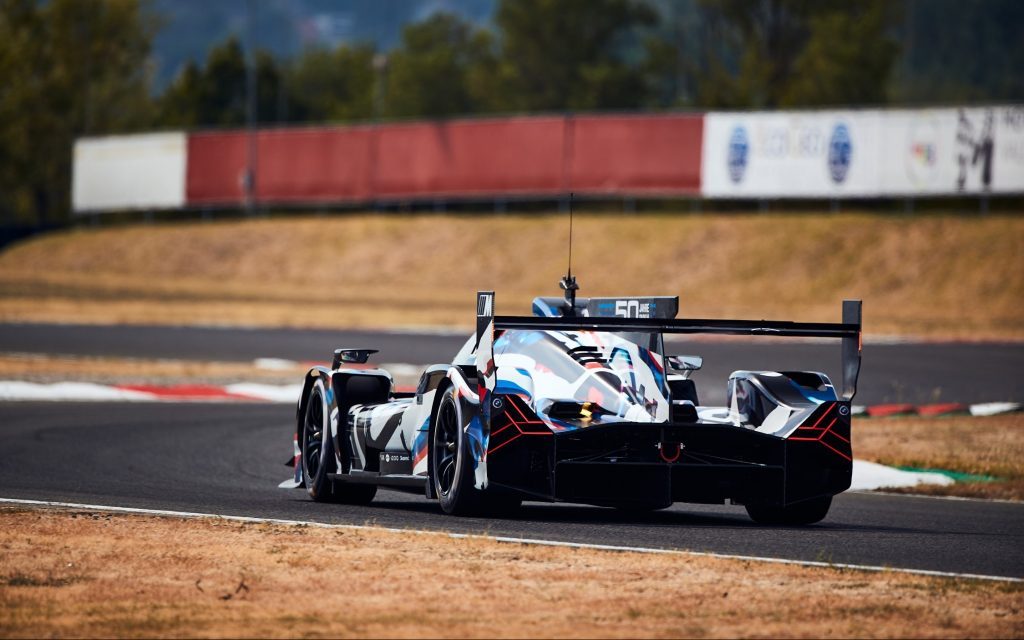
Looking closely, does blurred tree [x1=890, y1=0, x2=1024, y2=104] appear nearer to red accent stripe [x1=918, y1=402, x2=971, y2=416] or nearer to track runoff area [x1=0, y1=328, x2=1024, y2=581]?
red accent stripe [x1=918, y1=402, x2=971, y2=416]

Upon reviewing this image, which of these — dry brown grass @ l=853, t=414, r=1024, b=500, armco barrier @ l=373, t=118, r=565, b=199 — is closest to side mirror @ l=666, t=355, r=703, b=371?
dry brown grass @ l=853, t=414, r=1024, b=500

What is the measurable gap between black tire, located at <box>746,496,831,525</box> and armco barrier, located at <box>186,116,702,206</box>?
120 ft

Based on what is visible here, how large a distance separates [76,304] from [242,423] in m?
27.3

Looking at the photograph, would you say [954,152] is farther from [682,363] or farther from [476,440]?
[476,440]

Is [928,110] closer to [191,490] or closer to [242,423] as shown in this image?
[242,423]

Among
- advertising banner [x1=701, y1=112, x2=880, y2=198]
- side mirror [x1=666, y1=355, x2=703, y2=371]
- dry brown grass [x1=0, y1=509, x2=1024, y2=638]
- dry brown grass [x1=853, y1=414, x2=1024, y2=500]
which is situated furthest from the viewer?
advertising banner [x1=701, y1=112, x2=880, y2=198]

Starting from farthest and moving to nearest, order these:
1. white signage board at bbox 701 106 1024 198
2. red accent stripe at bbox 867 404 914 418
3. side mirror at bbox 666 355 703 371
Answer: white signage board at bbox 701 106 1024 198, red accent stripe at bbox 867 404 914 418, side mirror at bbox 666 355 703 371

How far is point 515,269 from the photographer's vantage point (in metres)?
51.6

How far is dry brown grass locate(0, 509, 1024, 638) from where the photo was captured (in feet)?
23.2

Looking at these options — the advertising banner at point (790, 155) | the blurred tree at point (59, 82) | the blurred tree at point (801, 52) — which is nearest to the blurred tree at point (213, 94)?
the blurred tree at point (59, 82)

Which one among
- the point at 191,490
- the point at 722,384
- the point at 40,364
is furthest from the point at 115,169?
the point at 191,490

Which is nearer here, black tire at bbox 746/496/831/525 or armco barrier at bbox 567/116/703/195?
black tire at bbox 746/496/831/525

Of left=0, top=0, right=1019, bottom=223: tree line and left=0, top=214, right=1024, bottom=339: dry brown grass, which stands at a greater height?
left=0, top=0, right=1019, bottom=223: tree line

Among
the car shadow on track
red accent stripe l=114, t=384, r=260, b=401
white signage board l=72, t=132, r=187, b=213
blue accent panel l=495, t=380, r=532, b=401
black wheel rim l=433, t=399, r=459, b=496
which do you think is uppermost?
white signage board l=72, t=132, r=187, b=213
